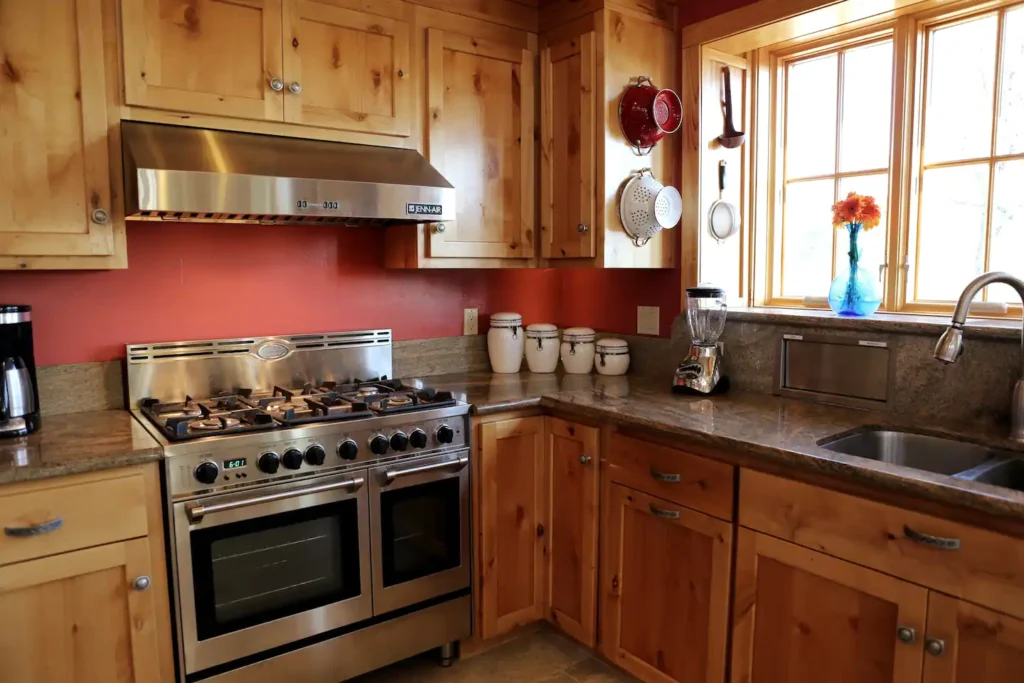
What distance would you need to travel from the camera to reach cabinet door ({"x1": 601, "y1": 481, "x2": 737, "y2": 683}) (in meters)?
1.96

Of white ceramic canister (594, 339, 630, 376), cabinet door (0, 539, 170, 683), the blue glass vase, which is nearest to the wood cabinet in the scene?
cabinet door (0, 539, 170, 683)

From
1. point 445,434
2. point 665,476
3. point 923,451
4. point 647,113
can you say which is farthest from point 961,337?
point 445,434

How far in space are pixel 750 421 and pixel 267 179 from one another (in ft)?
5.15

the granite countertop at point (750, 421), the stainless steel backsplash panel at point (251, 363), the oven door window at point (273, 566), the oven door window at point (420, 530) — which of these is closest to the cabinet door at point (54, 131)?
the stainless steel backsplash panel at point (251, 363)

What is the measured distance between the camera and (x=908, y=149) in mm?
2316

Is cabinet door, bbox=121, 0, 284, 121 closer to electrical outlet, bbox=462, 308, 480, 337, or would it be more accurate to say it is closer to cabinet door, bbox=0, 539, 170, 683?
electrical outlet, bbox=462, 308, 480, 337

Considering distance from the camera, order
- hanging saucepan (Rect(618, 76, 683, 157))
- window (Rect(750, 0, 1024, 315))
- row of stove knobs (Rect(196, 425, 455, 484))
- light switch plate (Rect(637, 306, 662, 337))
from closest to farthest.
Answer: row of stove knobs (Rect(196, 425, 455, 484)) → window (Rect(750, 0, 1024, 315)) → hanging saucepan (Rect(618, 76, 683, 157)) → light switch plate (Rect(637, 306, 662, 337))

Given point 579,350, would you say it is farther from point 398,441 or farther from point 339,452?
point 339,452

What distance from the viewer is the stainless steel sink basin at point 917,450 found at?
183cm

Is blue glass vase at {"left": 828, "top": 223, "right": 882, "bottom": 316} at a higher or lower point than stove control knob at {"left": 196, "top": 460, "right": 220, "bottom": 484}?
higher

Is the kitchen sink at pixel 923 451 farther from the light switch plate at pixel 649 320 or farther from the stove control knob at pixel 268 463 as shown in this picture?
the stove control knob at pixel 268 463

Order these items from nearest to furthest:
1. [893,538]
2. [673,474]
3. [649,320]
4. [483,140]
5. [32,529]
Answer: [893,538] < [32,529] < [673,474] < [483,140] < [649,320]

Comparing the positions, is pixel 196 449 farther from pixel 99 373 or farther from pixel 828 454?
pixel 828 454

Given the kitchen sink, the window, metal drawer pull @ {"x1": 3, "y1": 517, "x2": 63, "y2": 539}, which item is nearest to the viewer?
metal drawer pull @ {"x1": 3, "y1": 517, "x2": 63, "y2": 539}
